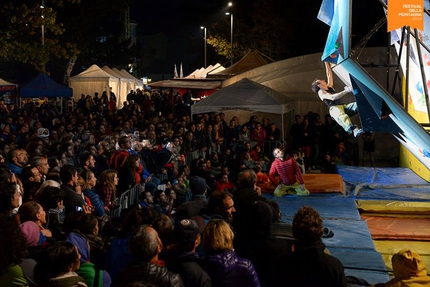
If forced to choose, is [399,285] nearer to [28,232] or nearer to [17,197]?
[28,232]

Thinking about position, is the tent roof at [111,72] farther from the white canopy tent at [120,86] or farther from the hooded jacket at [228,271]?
the hooded jacket at [228,271]

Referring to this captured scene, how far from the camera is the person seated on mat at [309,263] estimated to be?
4.31 meters

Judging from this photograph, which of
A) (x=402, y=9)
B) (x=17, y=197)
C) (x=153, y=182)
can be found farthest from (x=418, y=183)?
(x=17, y=197)

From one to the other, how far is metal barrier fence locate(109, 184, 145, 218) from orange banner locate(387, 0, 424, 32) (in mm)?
4652

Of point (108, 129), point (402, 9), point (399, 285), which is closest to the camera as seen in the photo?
point (399, 285)

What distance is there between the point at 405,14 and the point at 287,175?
224 inches

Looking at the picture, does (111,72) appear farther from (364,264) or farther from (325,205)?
(364,264)

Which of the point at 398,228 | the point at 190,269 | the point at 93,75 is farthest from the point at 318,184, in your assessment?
the point at 93,75

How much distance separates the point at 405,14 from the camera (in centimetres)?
652

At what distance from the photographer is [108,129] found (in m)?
15.7

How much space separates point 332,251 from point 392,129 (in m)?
2.05

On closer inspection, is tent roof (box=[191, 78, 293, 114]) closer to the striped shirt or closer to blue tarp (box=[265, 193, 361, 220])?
the striped shirt

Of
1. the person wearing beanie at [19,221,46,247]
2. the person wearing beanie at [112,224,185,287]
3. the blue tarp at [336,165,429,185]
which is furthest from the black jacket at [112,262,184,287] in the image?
the blue tarp at [336,165,429,185]

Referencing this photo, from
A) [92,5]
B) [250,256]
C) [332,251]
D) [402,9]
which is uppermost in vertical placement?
[92,5]
